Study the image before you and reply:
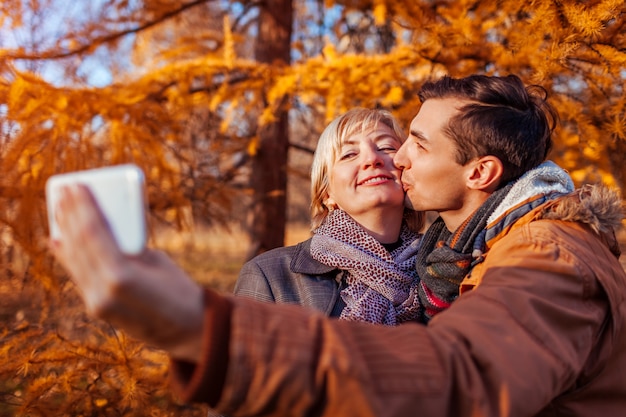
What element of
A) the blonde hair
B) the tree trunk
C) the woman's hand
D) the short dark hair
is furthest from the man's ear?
the tree trunk

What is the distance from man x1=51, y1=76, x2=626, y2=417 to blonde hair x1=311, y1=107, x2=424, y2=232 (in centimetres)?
75

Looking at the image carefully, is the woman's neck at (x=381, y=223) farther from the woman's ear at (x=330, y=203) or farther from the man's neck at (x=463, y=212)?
the man's neck at (x=463, y=212)

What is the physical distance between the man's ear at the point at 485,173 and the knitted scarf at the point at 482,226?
0.20 feet

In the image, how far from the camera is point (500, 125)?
6.24 ft

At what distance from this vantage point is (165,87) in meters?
4.71

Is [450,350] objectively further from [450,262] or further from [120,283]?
[450,262]

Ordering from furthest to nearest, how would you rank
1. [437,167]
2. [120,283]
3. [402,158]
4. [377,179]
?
[377,179] < [402,158] < [437,167] < [120,283]

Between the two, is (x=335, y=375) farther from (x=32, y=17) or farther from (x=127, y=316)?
(x=32, y=17)

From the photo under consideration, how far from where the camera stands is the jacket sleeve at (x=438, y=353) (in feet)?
3.33

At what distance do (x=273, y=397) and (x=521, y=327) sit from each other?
0.56 metres

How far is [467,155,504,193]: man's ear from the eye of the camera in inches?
75.5

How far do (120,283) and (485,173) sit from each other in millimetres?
1377

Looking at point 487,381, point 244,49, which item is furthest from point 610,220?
point 244,49

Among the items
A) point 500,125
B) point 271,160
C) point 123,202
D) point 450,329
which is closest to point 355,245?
point 500,125
